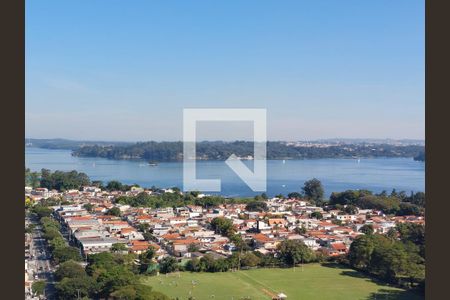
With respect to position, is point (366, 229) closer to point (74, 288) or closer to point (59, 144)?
point (74, 288)

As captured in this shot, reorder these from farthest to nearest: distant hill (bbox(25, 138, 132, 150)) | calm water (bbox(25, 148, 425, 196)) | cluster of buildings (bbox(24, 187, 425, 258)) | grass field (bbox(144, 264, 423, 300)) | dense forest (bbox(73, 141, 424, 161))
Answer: distant hill (bbox(25, 138, 132, 150))
dense forest (bbox(73, 141, 424, 161))
calm water (bbox(25, 148, 425, 196))
cluster of buildings (bbox(24, 187, 425, 258))
grass field (bbox(144, 264, 423, 300))

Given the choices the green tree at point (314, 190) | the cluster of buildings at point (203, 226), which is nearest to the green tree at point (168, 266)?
the cluster of buildings at point (203, 226)

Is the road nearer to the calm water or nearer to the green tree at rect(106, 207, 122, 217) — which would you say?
the green tree at rect(106, 207, 122, 217)

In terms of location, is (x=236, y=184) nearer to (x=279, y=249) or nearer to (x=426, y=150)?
(x=279, y=249)

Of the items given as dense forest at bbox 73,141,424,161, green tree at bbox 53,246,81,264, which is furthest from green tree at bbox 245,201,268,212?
dense forest at bbox 73,141,424,161

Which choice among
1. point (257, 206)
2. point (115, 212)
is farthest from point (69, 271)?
point (257, 206)
